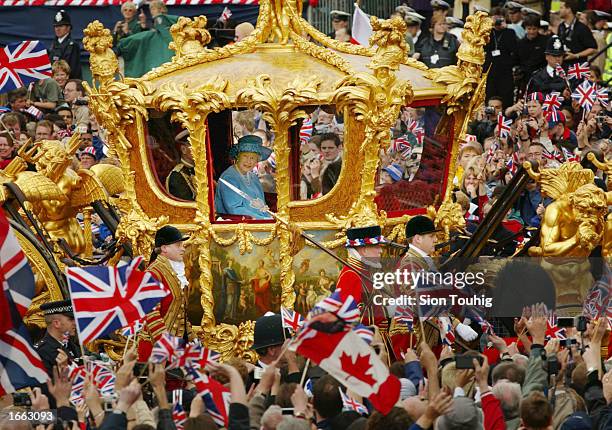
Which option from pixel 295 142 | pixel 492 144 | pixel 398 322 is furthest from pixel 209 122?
pixel 492 144

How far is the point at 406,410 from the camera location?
47.0ft

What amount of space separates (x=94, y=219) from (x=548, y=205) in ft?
18.1

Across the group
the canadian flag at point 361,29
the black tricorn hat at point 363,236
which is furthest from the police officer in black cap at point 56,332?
the canadian flag at point 361,29

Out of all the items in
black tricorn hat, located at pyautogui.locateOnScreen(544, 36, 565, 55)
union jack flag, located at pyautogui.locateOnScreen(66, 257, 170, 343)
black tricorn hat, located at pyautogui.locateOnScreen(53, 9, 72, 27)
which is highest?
union jack flag, located at pyautogui.locateOnScreen(66, 257, 170, 343)

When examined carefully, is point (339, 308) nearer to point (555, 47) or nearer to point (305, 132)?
point (305, 132)

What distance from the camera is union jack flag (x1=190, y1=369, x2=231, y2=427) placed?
14750 millimetres

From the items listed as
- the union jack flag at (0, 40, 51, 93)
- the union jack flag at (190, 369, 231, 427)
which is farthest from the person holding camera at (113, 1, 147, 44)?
the union jack flag at (190, 369, 231, 427)

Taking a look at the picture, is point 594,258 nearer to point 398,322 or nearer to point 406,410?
point 398,322

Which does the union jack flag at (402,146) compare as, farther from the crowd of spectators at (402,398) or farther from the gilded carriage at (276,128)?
the crowd of spectators at (402,398)

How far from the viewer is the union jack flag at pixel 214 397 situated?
14750 millimetres

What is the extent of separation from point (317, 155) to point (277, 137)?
0.49 meters

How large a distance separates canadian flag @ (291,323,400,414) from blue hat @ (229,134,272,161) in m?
6.67

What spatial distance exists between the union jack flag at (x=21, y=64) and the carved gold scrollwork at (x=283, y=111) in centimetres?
483

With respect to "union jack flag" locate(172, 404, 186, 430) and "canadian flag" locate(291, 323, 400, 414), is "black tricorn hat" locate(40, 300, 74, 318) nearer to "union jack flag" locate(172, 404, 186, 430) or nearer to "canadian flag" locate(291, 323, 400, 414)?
"union jack flag" locate(172, 404, 186, 430)
